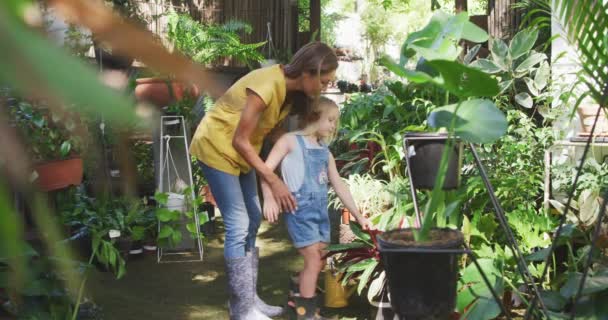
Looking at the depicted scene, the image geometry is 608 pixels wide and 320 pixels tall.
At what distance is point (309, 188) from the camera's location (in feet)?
10.9

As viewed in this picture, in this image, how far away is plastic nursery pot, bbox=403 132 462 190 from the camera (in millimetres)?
1851

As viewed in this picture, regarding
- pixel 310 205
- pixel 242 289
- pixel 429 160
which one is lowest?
pixel 242 289

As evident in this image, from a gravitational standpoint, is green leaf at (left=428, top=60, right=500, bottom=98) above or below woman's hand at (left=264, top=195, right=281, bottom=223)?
above

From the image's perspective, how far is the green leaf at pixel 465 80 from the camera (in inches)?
49.0

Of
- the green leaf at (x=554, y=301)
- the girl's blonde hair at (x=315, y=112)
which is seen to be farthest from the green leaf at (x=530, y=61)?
the green leaf at (x=554, y=301)

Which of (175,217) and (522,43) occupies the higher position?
(522,43)

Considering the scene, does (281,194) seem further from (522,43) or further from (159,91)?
(159,91)

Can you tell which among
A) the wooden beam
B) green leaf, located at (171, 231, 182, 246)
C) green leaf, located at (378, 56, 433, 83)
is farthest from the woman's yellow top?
the wooden beam

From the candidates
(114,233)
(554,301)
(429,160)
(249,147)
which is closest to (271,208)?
(249,147)

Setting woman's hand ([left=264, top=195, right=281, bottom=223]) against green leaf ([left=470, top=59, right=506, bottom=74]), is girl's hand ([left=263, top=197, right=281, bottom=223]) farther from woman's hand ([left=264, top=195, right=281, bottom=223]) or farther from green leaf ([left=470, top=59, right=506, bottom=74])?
green leaf ([left=470, top=59, right=506, bottom=74])

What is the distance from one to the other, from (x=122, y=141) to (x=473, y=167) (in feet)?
13.0

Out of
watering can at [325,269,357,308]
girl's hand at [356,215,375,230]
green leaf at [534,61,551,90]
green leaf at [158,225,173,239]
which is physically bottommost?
watering can at [325,269,357,308]

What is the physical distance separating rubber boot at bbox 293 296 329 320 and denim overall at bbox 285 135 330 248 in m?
0.25

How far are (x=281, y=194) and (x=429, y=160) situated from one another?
1.29m
